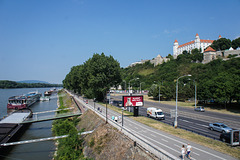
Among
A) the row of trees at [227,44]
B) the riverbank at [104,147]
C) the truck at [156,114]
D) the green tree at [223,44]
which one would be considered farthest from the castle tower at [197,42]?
the riverbank at [104,147]

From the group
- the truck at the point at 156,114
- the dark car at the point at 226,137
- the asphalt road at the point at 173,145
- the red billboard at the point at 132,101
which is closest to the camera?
the asphalt road at the point at 173,145

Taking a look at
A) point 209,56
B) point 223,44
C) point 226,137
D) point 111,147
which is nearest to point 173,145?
point 226,137

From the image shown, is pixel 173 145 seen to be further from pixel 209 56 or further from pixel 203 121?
pixel 209 56

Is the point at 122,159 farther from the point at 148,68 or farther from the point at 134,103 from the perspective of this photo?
the point at 148,68

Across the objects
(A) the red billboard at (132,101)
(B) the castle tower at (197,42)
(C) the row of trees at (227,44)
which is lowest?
(A) the red billboard at (132,101)

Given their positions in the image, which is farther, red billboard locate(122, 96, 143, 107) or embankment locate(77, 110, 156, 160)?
red billboard locate(122, 96, 143, 107)

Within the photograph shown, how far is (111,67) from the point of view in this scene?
207 feet

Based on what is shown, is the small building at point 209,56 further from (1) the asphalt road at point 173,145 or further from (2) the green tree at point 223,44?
(1) the asphalt road at point 173,145

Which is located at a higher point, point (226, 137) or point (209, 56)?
point (209, 56)

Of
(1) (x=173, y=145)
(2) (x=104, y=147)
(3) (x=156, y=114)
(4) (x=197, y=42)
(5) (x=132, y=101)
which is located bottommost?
(2) (x=104, y=147)

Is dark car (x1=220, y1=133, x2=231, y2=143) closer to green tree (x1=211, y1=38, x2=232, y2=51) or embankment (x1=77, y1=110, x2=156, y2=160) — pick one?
embankment (x1=77, y1=110, x2=156, y2=160)

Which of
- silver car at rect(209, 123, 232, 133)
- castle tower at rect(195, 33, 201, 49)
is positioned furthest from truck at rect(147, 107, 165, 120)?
castle tower at rect(195, 33, 201, 49)

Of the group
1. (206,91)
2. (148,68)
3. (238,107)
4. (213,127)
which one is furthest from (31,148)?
(148,68)

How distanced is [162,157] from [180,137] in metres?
8.07
